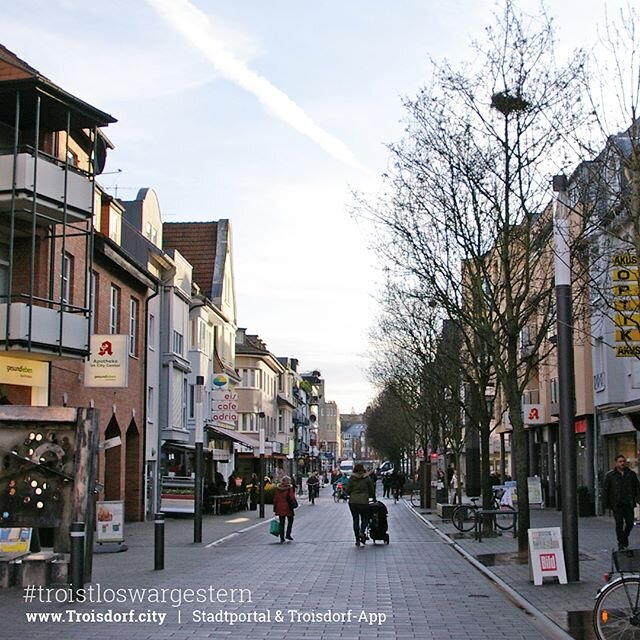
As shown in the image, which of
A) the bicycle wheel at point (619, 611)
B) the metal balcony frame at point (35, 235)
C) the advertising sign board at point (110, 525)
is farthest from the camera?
the metal balcony frame at point (35, 235)

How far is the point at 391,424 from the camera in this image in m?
80.8

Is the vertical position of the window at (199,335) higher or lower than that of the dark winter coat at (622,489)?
higher

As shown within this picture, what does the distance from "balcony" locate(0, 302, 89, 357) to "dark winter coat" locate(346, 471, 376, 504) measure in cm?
705

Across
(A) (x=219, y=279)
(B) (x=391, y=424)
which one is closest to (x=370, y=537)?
(A) (x=219, y=279)

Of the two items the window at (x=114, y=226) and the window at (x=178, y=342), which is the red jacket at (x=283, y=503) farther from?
the window at (x=178, y=342)

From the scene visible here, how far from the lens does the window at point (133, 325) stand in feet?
114

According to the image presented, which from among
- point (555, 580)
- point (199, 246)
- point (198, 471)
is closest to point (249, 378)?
point (199, 246)

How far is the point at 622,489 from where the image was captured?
63.5 feet

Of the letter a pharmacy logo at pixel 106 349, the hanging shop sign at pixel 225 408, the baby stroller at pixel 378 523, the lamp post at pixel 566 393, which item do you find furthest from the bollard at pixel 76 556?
the hanging shop sign at pixel 225 408

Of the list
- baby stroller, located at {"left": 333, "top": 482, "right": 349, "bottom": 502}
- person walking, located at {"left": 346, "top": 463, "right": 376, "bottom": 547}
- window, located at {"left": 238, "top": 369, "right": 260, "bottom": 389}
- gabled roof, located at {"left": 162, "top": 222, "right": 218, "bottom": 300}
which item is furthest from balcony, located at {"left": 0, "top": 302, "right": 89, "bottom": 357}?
window, located at {"left": 238, "top": 369, "right": 260, "bottom": 389}

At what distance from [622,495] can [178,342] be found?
26312mm

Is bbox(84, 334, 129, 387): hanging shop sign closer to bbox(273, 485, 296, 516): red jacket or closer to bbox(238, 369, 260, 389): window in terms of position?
bbox(273, 485, 296, 516): red jacket

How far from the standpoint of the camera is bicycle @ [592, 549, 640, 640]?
28.8 feet

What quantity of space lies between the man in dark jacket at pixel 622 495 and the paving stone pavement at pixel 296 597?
2.95 m
